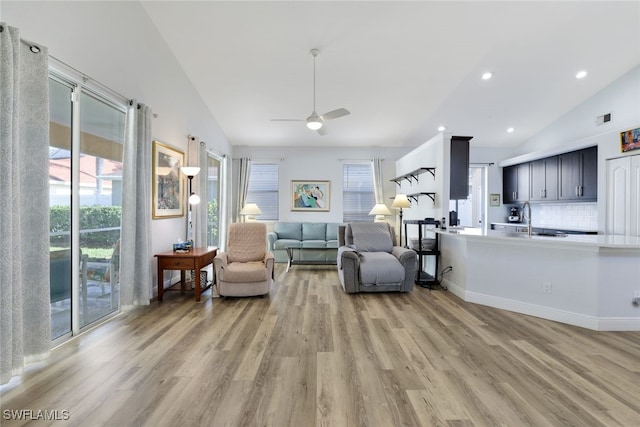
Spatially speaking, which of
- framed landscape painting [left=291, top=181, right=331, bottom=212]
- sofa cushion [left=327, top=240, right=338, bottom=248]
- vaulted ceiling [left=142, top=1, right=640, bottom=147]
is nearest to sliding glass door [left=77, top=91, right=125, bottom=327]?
vaulted ceiling [left=142, top=1, right=640, bottom=147]

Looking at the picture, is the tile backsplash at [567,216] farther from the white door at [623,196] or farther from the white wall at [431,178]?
the white wall at [431,178]

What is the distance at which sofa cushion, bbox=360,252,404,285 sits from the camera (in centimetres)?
405

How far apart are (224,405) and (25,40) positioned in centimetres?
287

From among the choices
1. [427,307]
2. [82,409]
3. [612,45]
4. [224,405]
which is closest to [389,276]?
[427,307]

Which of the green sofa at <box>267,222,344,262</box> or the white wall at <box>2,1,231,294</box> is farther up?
the white wall at <box>2,1,231,294</box>

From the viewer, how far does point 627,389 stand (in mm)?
1886

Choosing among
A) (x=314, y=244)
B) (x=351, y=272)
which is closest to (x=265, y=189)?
(x=314, y=244)

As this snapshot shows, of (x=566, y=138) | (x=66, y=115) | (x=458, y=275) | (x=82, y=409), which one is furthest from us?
(x=566, y=138)

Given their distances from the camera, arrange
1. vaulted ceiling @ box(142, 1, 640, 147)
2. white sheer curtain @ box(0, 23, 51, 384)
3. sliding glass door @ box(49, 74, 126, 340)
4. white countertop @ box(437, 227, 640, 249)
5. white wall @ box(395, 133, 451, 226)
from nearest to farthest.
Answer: white sheer curtain @ box(0, 23, 51, 384) < sliding glass door @ box(49, 74, 126, 340) < white countertop @ box(437, 227, 640, 249) < vaulted ceiling @ box(142, 1, 640, 147) < white wall @ box(395, 133, 451, 226)

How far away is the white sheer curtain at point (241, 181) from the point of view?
24.0 ft

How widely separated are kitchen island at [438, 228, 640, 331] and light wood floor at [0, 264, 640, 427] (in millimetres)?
205

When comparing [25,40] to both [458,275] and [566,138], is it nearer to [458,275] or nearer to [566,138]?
[458,275]

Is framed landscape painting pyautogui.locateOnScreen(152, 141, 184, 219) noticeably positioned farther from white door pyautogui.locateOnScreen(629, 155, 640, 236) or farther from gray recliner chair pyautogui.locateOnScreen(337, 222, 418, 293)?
white door pyautogui.locateOnScreen(629, 155, 640, 236)

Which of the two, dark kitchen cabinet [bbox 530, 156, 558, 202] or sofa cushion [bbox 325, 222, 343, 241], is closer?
dark kitchen cabinet [bbox 530, 156, 558, 202]
